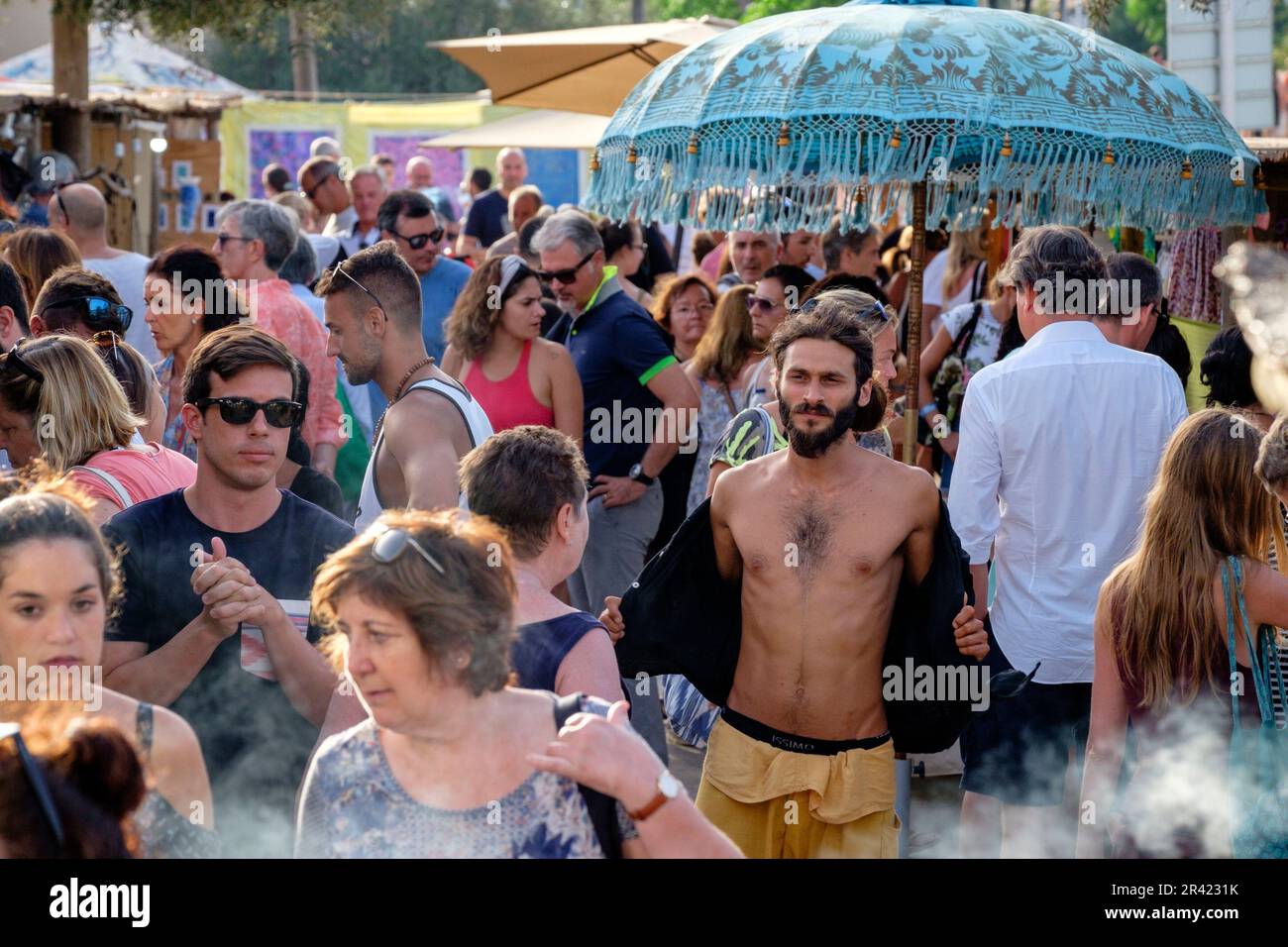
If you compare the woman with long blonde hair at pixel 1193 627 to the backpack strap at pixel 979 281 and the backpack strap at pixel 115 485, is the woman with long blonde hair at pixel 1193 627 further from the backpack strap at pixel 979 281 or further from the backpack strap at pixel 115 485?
the backpack strap at pixel 979 281

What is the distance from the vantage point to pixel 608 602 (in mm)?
4078

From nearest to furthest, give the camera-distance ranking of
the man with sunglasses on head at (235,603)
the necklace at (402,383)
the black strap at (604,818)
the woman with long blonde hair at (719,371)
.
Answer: the black strap at (604,818) < the man with sunglasses on head at (235,603) < the necklace at (402,383) < the woman with long blonde hair at (719,371)

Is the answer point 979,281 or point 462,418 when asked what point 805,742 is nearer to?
point 462,418

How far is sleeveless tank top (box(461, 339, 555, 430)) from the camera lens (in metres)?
6.19

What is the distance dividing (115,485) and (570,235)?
3076 millimetres

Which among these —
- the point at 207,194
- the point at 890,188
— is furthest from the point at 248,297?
the point at 207,194

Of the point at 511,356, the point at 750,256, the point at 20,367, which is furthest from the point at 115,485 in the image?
the point at 750,256

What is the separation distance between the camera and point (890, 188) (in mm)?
6602

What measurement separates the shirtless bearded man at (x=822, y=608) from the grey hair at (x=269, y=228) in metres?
3.30

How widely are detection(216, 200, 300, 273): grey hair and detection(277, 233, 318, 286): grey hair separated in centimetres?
9

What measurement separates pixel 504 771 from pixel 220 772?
121 centimetres

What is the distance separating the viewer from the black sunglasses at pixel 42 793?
243cm

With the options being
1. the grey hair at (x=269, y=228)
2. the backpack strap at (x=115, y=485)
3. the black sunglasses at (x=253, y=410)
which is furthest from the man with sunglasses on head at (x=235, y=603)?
the grey hair at (x=269, y=228)
